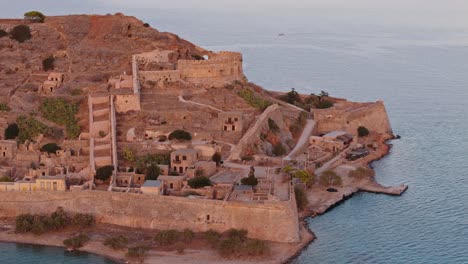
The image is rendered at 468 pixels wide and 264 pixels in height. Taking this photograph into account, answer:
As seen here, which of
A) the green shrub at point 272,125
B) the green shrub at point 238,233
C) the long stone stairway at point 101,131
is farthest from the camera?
the green shrub at point 272,125

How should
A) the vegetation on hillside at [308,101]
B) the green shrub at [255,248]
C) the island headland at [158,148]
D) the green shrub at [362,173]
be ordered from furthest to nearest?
the vegetation on hillside at [308,101] → the green shrub at [362,173] → the island headland at [158,148] → the green shrub at [255,248]

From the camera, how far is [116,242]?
30.9 m

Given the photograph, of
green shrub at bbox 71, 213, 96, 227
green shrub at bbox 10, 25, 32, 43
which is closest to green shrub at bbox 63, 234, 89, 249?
green shrub at bbox 71, 213, 96, 227

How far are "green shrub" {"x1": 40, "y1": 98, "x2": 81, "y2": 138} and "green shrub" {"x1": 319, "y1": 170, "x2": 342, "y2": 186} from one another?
12404mm

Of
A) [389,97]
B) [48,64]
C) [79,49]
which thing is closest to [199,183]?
[48,64]

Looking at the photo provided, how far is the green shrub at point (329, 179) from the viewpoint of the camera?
39.4m

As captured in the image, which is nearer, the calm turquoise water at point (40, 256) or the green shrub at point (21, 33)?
the calm turquoise water at point (40, 256)

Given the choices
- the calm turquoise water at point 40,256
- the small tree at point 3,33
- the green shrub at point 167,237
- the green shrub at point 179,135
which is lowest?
the calm turquoise water at point 40,256

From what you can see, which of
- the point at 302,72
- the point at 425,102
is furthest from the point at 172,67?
the point at 302,72

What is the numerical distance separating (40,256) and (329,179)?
15.1 metres

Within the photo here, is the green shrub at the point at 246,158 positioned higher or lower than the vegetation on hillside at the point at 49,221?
higher

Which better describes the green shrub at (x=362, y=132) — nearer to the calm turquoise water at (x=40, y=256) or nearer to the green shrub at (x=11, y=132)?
the green shrub at (x=11, y=132)

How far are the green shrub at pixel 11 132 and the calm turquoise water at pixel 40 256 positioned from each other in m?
9.10

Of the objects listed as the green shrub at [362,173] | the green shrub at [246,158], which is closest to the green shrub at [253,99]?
the green shrub at [362,173]
